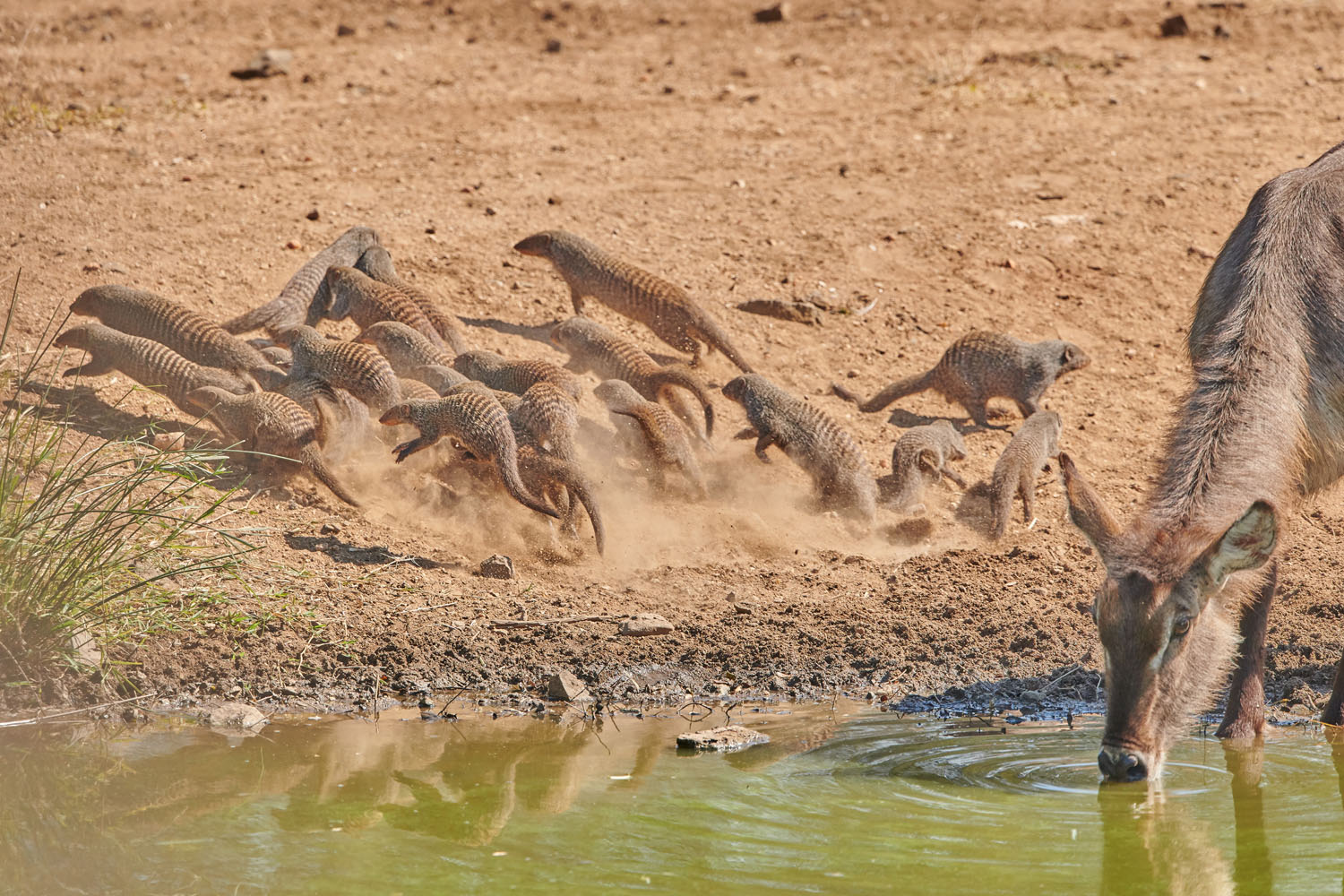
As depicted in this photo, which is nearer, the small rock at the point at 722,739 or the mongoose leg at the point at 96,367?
the small rock at the point at 722,739

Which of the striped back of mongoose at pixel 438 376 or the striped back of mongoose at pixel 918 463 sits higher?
the striped back of mongoose at pixel 438 376

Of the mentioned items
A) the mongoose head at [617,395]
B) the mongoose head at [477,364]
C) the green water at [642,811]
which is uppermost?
the mongoose head at [477,364]

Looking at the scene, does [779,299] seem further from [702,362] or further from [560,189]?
[560,189]

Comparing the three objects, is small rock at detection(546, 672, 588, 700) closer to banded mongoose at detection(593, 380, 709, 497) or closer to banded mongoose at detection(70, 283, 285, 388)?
banded mongoose at detection(593, 380, 709, 497)

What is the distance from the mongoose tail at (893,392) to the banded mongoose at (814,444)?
78cm

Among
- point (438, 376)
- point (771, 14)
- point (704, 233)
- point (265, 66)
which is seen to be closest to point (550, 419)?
point (438, 376)

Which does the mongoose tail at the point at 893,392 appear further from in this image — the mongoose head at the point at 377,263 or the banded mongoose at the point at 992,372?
the mongoose head at the point at 377,263

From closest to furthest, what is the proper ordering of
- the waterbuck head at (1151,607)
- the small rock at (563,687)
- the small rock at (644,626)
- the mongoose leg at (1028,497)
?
1. the waterbuck head at (1151,607)
2. the small rock at (563,687)
3. the small rock at (644,626)
4. the mongoose leg at (1028,497)

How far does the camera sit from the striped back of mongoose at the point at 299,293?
955 cm

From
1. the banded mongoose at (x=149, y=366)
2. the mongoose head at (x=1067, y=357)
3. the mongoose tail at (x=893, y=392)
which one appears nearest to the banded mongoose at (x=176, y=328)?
the banded mongoose at (x=149, y=366)

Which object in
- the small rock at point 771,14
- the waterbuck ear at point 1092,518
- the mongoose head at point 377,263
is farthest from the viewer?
the small rock at point 771,14

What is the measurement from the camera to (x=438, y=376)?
876cm

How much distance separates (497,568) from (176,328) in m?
2.89

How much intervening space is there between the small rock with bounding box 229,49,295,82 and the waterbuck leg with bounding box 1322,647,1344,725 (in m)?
11.4
